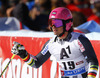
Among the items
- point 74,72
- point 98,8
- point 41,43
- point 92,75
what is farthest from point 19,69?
point 98,8

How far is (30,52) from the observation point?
5.98 m

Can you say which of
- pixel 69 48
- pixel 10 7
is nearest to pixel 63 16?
pixel 69 48

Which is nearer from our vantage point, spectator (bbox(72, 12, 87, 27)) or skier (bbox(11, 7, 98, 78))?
skier (bbox(11, 7, 98, 78))

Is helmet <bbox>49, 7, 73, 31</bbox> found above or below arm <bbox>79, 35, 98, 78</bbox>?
above

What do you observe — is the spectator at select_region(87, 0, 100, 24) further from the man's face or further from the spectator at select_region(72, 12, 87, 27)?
the man's face

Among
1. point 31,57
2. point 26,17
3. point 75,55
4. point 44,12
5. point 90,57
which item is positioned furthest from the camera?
point 44,12

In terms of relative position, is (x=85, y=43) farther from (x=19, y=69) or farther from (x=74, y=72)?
(x=19, y=69)

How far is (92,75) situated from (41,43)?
77.7 inches

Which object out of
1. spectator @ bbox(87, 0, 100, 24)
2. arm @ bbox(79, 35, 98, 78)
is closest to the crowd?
spectator @ bbox(87, 0, 100, 24)

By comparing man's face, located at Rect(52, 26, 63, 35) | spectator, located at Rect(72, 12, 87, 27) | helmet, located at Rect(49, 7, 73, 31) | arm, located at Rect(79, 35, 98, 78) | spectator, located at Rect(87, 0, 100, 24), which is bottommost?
arm, located at Rect(79, 35, 98, 78)

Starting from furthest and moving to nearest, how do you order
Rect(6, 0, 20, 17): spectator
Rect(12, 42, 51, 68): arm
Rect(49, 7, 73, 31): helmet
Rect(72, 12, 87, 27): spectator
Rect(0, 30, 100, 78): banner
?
Rect(6, 0, 20, 17): spectator → Rect(72, 12, 87, 27): spectator → Rect(0, 30, 100, 78): banner → Rect(12, 42, 51, 68): arm → Rect(49, 7, 73, 31): helmet

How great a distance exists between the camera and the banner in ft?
18.7

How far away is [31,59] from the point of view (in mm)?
4688

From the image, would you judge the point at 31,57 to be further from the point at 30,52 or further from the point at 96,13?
the point at 96,13
